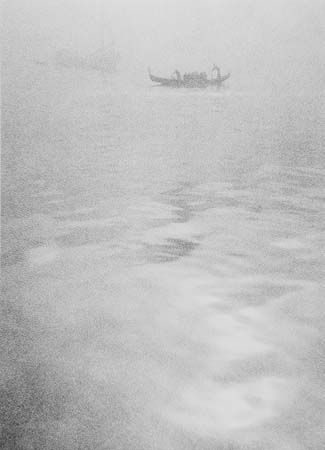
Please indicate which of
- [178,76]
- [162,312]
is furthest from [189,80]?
[162,312]

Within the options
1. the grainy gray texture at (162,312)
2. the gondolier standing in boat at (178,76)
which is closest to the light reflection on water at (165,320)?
the grainy gray texture at (162,312)

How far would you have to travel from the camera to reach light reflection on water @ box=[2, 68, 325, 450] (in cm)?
229

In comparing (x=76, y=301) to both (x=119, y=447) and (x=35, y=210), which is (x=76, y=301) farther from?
(x=35, y=210)

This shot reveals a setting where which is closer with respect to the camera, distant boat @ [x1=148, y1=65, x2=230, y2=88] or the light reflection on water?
the light reflection on water

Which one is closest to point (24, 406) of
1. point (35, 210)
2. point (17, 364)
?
point (17, 364)

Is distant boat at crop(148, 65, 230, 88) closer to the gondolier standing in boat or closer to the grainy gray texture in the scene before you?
the gondolier standing in boat

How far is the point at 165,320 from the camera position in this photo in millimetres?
3330

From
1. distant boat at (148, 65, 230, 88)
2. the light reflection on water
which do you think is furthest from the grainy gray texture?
distant boat at (148, 65, 230, 88)

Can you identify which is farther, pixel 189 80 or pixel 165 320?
A: pixel 189 80

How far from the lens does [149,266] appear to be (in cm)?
439

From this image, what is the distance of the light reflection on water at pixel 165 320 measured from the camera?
229cm

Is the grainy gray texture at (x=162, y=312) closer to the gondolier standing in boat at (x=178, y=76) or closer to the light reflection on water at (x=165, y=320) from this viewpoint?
the light reflection on water at (x=165, y=320)

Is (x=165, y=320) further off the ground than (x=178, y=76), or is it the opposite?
(x=178, y=76)

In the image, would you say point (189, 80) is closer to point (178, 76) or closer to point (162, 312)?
point (178, 76)
